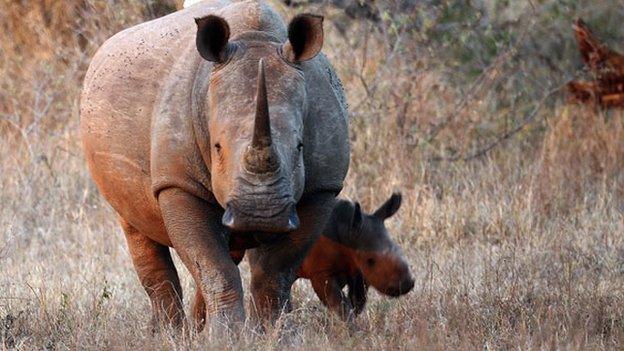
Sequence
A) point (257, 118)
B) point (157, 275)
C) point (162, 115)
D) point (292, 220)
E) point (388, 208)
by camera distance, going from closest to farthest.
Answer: point (257, 118)
point (292, 220)
point (162, 115)
point (157, 275)
point (388, 208)

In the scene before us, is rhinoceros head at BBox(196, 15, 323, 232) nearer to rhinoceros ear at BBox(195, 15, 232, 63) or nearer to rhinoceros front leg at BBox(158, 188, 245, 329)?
rhinoceros ear at BBox(195, 15, 232, 63)

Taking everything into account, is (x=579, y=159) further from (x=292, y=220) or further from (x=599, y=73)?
(x=292, y=220)

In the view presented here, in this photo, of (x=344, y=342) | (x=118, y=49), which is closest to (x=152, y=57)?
(x=118, y=49)

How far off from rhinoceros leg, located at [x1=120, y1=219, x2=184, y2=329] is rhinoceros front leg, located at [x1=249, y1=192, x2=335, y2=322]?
790 millimetres

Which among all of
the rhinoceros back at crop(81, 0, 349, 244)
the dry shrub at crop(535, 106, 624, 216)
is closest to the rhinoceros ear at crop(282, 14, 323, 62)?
the rhinoceros back at crop(81, 0, 349, 244)

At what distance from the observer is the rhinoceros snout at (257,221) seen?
5.13 metres

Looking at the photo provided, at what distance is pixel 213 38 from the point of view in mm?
5547

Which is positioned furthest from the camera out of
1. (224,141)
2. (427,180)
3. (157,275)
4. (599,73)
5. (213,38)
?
(599,73)

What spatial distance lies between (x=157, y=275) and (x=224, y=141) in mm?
1553

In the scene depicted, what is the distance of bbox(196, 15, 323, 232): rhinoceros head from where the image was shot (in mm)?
5129

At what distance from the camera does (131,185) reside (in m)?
6.30

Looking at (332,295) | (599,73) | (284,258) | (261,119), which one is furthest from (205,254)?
(599,73)

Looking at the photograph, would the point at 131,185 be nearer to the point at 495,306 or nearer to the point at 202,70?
the point at 202,70

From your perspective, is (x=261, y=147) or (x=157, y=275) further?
(x=157, y=275)
